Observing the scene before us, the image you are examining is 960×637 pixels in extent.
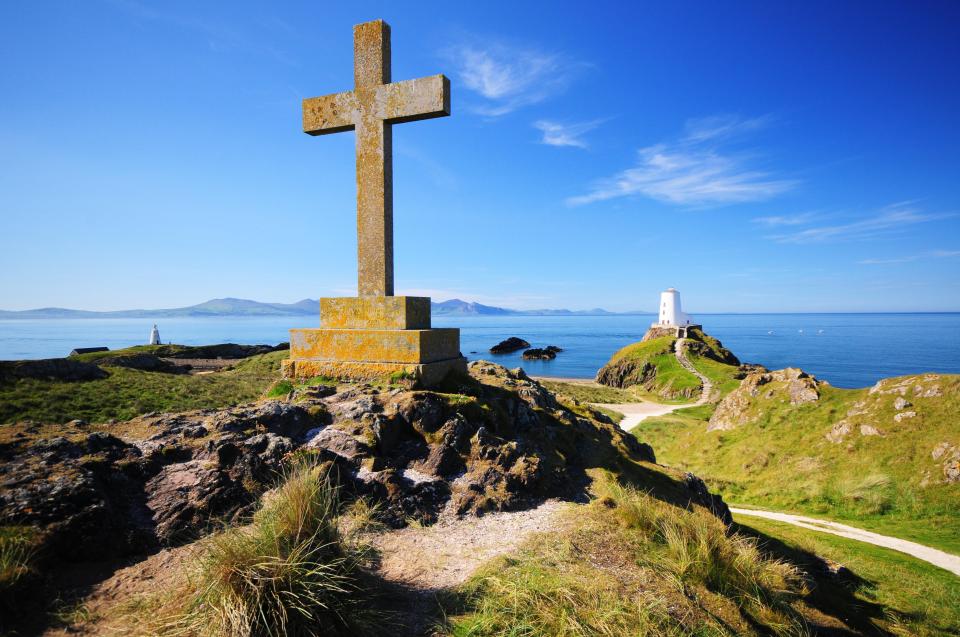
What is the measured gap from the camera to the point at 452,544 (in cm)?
500

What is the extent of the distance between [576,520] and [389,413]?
2.91m

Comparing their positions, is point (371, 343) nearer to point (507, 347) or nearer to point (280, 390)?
point (280, 390)

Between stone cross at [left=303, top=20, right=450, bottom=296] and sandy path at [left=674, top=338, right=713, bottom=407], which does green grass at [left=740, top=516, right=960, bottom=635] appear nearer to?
stone cross at [left=303, top=20, right=450, bottom=296]

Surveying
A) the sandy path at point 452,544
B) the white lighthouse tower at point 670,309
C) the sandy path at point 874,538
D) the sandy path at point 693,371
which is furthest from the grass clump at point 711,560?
the white lighthouse tower at point 670,309

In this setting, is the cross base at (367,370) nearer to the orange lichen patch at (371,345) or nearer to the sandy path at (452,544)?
the orange lichen patch at (371,345)

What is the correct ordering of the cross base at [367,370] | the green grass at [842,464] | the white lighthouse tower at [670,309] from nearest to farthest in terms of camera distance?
the cross base at [367,370]
the green grass at [842,464]
the white lighthouse tower at [670,309]

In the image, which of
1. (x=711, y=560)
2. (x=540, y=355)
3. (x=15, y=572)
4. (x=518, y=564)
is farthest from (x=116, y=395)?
(x=540, y=355)

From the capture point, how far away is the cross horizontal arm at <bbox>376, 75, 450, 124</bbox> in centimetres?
770

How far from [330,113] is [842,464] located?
23.1m

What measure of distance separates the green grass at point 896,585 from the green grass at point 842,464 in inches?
137

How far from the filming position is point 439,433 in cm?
668

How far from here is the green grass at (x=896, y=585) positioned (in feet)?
24.0

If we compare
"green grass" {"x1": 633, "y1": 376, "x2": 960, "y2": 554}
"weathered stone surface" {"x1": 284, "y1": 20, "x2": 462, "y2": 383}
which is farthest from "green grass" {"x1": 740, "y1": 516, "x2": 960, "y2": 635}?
"weathered stone surface" {"x1": 284, "y1": 20, "x2": 462, "y2": 383}

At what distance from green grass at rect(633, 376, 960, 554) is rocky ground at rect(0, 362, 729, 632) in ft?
41.9
